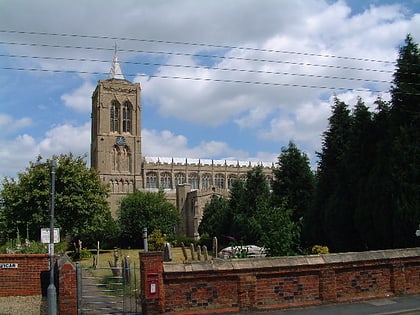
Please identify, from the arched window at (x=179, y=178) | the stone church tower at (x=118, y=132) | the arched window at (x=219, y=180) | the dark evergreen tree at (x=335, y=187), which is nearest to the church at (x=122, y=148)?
the stone church tower at (x=118, y=132)

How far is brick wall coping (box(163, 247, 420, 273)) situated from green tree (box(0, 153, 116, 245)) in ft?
89.2

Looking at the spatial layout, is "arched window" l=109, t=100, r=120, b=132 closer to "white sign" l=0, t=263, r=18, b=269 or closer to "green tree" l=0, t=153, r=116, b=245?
"green tree" l=0, t=153, r=116, b=245

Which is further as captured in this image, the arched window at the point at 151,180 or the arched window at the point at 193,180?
the arched window at the point at 193,180

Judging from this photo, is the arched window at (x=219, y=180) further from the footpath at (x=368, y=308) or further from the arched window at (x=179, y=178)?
the footpath at (x=368, y=308)

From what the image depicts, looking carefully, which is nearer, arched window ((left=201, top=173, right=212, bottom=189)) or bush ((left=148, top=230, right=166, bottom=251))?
bush ((left=148, top=230, right=166, bottom=251))

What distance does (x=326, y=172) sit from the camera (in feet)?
108

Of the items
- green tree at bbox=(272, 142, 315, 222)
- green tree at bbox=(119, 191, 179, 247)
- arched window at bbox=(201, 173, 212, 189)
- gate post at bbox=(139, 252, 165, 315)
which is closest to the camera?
gate post at bbox=(139, 252, 165, 315)

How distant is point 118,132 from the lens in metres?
95.9

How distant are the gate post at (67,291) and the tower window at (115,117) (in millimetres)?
86044

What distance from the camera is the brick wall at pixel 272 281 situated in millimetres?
10891

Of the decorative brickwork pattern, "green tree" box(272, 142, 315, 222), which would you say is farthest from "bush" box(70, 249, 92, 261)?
the decorative brickwork pattern

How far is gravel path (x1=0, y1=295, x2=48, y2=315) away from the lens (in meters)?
12.5

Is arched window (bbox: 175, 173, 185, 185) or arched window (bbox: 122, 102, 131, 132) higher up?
arched window (bbox: 122, 102, 131, 132)

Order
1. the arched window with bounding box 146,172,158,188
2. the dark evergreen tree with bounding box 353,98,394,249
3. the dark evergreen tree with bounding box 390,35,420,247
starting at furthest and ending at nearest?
1. the arched window with bounding box 146,172,158,188
2. the dark evergreen tree with bounding box 353,98,394,249
3. the dark evergreen tree with bounding box 390,35,420,247
